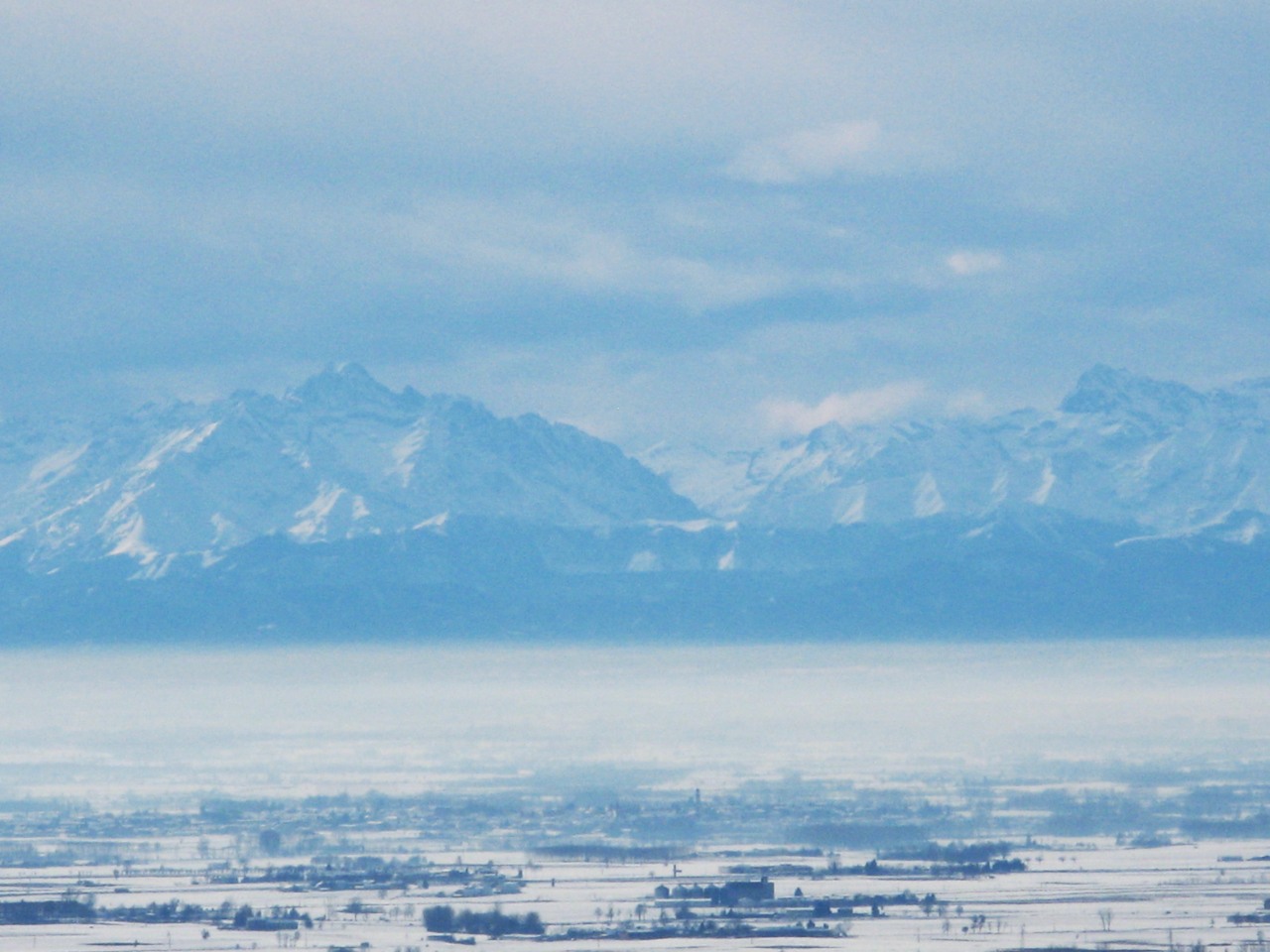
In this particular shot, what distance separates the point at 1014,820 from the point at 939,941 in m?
66.2

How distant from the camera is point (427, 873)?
150000 mm

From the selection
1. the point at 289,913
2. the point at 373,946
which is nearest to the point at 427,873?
the point at 289,913

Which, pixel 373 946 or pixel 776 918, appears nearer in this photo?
pixel 373 946

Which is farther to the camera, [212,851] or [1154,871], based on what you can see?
[212,851]

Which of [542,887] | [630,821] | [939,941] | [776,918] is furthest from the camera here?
[630,821]

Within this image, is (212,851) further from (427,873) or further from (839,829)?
(839,829)

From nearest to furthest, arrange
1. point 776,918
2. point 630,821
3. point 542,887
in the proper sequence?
point 776,918 < point 542,887 < point 630,821

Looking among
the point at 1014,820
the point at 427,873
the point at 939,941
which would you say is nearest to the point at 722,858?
the point at 427,873

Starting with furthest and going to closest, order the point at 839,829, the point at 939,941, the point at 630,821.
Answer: the point at 630,821, the point at 839,829, the point at 939,941

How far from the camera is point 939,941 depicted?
11681cm

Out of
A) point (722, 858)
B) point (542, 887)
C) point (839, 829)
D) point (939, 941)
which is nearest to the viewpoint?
point (939, 941)

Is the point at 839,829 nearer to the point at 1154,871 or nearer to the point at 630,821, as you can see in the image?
→ the point at 630,821

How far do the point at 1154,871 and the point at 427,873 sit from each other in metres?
37.6

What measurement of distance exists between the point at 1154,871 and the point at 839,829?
108ft
